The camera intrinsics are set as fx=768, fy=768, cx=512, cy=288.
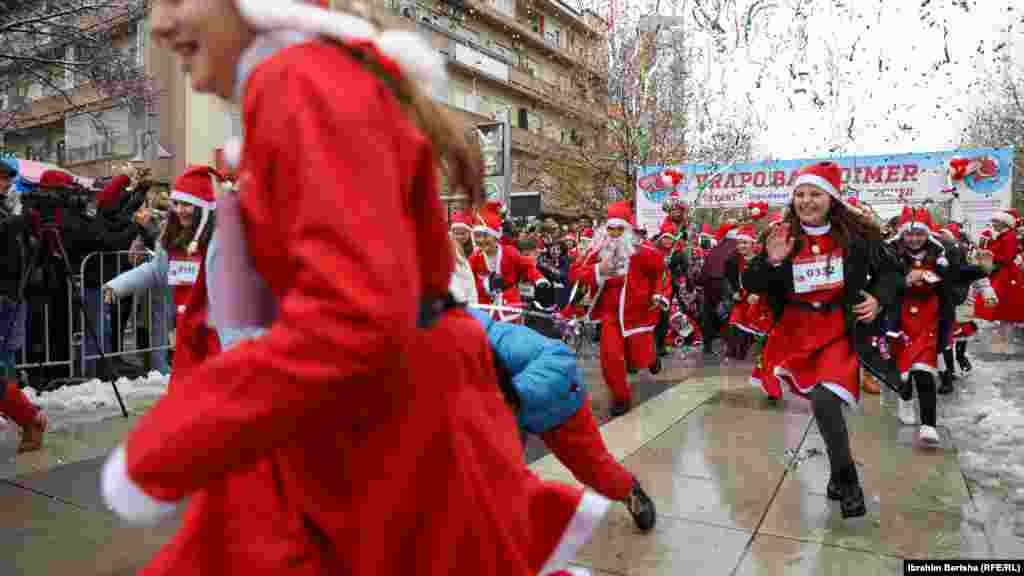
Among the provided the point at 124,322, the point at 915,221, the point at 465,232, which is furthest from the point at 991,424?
the point at 124,322

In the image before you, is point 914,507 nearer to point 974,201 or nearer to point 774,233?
point 774,233

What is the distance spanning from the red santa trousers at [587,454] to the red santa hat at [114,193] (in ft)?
22.6

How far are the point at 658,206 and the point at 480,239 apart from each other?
9.75 metres

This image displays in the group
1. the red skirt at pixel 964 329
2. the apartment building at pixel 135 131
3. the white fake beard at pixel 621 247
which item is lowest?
the red skirt at pixel 964 329

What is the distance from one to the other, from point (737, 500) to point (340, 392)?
3828 millimetres

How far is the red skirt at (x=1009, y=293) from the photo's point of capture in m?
13.1

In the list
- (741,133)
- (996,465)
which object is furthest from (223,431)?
(741,133)

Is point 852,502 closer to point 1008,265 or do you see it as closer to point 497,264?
point 497,264

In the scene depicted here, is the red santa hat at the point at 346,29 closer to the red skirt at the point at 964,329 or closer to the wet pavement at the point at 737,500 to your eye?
the wet pavement at the point at 737,500

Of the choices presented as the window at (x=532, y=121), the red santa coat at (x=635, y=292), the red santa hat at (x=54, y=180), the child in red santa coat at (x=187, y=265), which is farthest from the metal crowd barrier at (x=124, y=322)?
the window at (x=532, y=121)

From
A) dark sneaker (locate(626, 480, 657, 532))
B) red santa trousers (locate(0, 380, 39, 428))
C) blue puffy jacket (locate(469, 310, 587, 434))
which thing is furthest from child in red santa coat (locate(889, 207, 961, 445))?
red santa trousers (locate(0, 380, 39, 428))

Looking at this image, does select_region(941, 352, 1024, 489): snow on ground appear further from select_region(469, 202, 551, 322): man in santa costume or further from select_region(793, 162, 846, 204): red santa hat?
select_region(469, 202, 551, 322): man in santa costume

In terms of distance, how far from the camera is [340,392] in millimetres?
980

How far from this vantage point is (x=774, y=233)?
4.66 m
